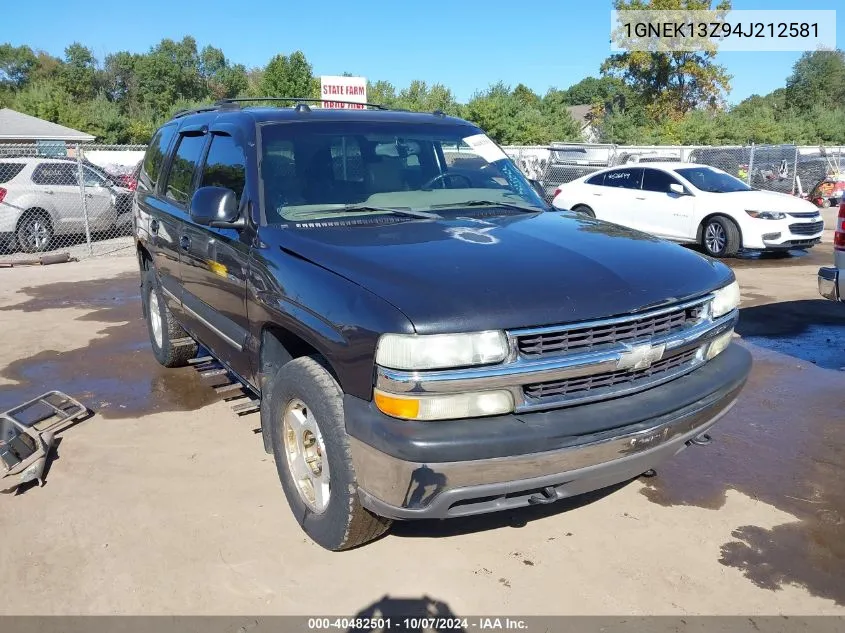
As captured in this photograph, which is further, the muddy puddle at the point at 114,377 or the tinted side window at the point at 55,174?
the tinted side window at the point at 55,174

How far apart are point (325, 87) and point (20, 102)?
109ft

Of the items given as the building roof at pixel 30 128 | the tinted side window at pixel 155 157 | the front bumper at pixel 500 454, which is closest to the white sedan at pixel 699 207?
the tinted side window at pixel 155 157

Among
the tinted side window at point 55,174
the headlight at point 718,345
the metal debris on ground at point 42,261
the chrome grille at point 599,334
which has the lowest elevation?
the metal debris on ground at point 42,261

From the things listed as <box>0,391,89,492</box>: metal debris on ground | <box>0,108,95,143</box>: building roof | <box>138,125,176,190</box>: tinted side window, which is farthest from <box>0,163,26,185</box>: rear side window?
<box>0,108,95,143</box>: building roof

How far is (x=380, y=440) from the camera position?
252 cm

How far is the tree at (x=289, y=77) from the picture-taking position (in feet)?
139

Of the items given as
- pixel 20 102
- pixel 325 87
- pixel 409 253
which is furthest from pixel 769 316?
pixel 20 102

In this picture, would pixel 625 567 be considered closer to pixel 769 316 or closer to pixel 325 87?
pixel 769 316

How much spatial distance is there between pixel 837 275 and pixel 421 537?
422cm

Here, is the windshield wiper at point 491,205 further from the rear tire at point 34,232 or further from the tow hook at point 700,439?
the rear tire at point 34,232

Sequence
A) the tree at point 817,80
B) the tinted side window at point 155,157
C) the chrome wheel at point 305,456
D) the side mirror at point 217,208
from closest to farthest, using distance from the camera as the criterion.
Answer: the chrome wheel at point 305,456 → the side mirror at point 217,208 → the tinted side window at point 155,157 → the tree at point 817,80

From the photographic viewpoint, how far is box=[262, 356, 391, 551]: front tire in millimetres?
2793

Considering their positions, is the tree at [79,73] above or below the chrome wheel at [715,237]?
above

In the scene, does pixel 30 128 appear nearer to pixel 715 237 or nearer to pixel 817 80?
pixel 715 237
